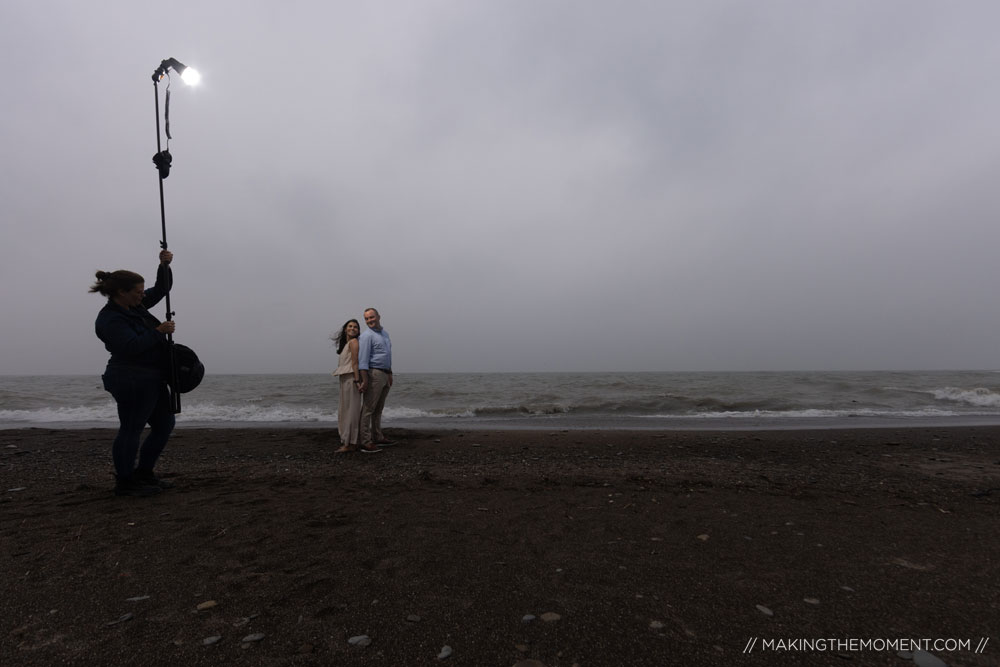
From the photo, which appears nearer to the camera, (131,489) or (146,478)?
(131,489)

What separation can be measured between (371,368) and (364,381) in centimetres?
25

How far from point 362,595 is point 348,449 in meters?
5.06

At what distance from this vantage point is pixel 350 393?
23.8 feet

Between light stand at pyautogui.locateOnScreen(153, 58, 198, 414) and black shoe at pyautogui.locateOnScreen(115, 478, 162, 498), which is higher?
light stand at pyautogui.locateOnScreen(153, 58, 198, 414)

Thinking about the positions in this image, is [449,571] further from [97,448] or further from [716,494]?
[97,448]

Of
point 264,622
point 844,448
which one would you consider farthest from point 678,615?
point 844,448

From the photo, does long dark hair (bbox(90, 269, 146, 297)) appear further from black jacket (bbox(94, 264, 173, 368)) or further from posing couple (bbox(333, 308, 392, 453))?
posing couple (bbox(333, 308, 392, 453))

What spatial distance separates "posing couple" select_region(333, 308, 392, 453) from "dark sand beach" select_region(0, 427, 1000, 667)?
185 centimetres

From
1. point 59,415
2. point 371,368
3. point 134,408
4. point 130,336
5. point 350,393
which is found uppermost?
point 130,336

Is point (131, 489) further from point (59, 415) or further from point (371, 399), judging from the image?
point (59, 415)

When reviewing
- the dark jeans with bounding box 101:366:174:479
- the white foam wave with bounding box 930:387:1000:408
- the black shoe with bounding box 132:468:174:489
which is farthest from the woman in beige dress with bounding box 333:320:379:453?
the white foam wave with bounding box 930:387:1000:408

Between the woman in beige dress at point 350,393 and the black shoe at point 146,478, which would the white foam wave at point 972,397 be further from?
the black shoe at point 146,478

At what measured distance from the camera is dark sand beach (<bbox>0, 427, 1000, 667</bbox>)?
6.19 feet

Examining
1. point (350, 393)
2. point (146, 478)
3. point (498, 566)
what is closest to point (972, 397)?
point (350, 393)
